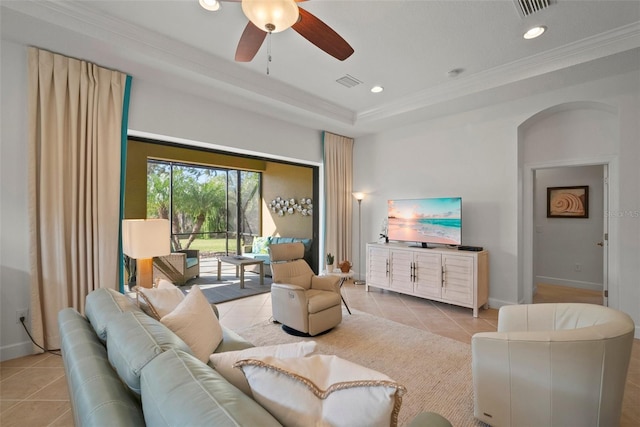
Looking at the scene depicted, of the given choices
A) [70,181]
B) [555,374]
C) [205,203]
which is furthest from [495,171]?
[205,203]

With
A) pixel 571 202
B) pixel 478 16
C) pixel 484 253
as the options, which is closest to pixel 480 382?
pixel 484 253

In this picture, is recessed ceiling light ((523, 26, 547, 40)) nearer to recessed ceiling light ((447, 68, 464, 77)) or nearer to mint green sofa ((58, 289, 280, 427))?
recessed ceiling light ((447, 68, 464, 77))

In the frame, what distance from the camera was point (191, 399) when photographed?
0.74 metres

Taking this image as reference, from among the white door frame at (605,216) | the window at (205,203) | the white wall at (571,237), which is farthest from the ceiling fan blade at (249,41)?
the white wall at (571,237)

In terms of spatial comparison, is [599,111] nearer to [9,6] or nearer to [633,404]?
[633,404]

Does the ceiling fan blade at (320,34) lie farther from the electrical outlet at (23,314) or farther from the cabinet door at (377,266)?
the electrical outlet at (23,314)

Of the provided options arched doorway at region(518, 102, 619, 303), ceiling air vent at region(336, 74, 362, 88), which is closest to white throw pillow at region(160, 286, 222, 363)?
ceiling air vent at region(336, 74, 362, 88)

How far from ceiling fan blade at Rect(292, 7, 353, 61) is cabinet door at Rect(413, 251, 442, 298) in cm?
295

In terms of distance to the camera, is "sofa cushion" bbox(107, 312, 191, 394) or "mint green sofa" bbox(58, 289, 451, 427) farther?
"sofa cushion" bbox(107, 312, 191, 394)

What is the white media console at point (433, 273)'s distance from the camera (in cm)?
373

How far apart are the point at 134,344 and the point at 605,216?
4.71 metres

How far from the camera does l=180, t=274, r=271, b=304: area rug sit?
4.57 meters

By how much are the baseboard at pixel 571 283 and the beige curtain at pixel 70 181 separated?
6.67 m

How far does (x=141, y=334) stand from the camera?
110cm
